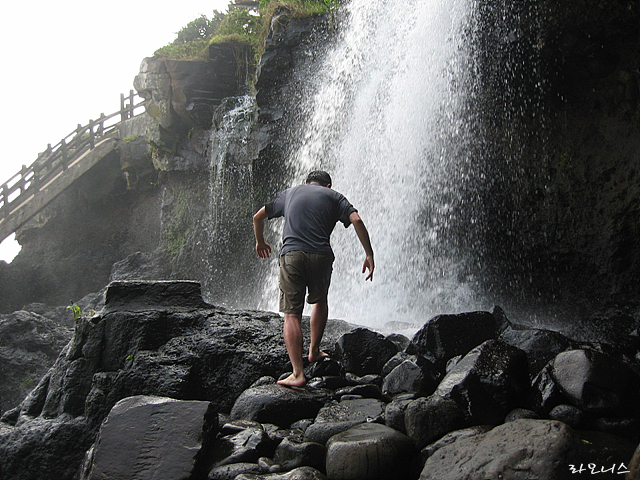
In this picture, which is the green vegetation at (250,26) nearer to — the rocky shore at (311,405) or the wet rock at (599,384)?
the rocky shore at (311,405)

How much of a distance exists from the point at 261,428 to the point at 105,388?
1.68m

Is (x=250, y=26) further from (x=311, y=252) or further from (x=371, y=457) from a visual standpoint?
(x=371, y=457)

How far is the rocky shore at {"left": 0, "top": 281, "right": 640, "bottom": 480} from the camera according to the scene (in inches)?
109

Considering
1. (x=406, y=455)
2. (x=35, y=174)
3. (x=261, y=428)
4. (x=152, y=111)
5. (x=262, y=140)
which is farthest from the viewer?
(x=35, y=174)

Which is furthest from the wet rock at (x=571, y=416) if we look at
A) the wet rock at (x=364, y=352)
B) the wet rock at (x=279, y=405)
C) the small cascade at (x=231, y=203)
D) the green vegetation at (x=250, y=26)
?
the green vegetation at (x=250, y=26)

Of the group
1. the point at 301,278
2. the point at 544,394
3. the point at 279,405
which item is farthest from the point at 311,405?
the point at 544,394

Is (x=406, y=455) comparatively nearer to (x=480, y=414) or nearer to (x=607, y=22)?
(x=480, y=414)

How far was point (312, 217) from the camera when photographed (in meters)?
4.62

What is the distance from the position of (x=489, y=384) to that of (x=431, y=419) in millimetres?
499

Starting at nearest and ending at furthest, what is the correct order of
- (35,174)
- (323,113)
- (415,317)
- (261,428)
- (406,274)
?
(261,428), (415,317), (406,274), (323,113), (35,174)

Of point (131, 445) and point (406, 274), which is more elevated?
point (406, 274)

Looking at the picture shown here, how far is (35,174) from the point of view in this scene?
21.1 m

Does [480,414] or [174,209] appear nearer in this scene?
[480,414]

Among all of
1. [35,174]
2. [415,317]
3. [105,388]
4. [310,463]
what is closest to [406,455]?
[310,463]
